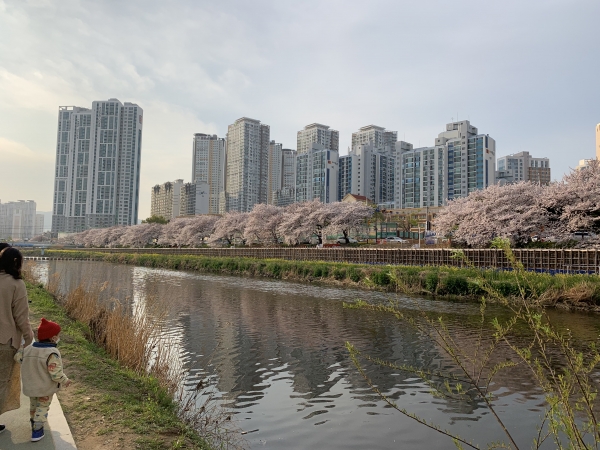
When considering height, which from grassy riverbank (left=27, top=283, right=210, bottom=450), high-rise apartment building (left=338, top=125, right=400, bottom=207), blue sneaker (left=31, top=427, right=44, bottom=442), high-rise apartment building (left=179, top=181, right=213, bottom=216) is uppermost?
high-rise apartment building (left=338, top=125, right=400, bottom=207)

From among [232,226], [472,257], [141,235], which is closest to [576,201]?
[472,257]

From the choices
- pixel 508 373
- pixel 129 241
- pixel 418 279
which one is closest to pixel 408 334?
pixel 508 373

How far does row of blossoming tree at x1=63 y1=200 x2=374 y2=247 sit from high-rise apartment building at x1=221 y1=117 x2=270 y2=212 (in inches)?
2479

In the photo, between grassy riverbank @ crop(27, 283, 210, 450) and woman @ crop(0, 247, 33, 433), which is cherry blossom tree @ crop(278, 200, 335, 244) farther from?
woman @ crop(0, 247, 33, 433)

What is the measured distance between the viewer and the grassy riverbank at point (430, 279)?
56.4 ft

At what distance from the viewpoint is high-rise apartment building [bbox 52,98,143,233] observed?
138 meters

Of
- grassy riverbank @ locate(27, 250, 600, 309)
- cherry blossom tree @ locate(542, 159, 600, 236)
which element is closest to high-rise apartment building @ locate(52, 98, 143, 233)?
grassy riverbank @ locate(27, 250, 600, 309)

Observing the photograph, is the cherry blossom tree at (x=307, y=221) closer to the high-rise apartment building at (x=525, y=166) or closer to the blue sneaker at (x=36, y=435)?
the blue sneaker at (x=36, y=435)

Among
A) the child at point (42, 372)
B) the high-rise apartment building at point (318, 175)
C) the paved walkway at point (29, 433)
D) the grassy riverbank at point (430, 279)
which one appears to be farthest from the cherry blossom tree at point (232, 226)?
the high-rise apartment building at point (318, 175)

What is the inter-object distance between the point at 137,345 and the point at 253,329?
5760mm

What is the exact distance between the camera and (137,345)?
7.73 m

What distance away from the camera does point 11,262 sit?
429 cm

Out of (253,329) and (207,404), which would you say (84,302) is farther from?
(207,404)

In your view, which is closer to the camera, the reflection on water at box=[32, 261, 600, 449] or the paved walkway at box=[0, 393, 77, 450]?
the paved walkway at box=[0, 393, 77, 450]
